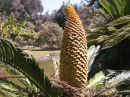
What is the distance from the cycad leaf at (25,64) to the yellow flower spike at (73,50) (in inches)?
12.7

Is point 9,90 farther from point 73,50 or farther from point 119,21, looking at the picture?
point 119,21

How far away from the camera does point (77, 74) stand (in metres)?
2.61

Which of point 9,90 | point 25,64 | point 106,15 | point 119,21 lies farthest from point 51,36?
point 25,64

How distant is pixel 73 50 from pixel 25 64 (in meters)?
0.63

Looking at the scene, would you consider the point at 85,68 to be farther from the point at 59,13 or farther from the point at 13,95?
the point at 59,13

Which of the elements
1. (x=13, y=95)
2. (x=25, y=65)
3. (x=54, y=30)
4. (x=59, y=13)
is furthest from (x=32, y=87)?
(x=59, y=13)

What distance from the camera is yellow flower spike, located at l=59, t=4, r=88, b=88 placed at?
2557 mm

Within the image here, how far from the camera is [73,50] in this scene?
257cm

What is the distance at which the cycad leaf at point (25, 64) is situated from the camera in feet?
6.41

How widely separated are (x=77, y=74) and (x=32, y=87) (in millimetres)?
458

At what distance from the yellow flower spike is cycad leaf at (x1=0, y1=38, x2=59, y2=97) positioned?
0.32 meters

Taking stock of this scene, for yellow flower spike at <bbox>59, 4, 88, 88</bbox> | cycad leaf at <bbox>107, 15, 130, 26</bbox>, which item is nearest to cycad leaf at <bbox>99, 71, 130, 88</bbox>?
yellow flower spike at <bbox>59, 4, 88, 88</bbox>

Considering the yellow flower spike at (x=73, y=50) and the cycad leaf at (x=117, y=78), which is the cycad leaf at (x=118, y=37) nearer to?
the cycad leaf at (x=117, y=78)

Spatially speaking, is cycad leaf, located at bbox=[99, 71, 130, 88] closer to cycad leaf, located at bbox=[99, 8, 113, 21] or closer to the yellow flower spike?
the yellow flower spike
